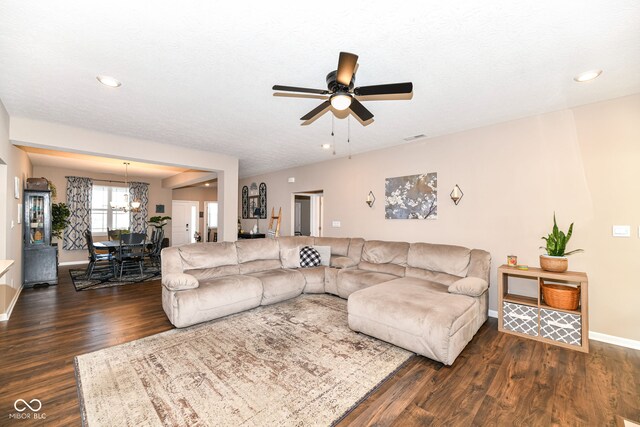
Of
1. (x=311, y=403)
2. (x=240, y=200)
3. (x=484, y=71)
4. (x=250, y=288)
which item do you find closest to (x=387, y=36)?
(x=484, y=71)

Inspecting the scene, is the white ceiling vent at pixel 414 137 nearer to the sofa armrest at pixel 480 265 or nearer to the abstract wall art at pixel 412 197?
the abstract wall art at pixel 412 197

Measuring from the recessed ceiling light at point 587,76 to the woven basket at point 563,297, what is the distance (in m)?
2.12

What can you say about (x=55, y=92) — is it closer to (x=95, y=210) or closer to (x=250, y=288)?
(x=250, y=288)

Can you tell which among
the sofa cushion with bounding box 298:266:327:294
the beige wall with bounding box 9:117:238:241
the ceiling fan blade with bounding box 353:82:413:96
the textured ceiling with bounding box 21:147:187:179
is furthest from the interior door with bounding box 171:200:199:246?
the ceiling fan blade with bounding box 353:82:413:96

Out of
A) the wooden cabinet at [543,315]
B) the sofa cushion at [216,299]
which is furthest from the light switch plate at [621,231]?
the sofa cushion at [216,299]

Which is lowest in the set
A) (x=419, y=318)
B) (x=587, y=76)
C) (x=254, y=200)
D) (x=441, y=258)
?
(x=419, y=318)

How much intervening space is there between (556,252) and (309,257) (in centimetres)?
346

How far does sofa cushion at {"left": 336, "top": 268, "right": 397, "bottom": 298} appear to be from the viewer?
13.1 feet

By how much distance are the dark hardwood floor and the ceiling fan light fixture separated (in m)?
2.32

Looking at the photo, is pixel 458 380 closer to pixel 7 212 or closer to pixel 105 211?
pixel 7 212

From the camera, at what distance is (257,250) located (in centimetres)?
459

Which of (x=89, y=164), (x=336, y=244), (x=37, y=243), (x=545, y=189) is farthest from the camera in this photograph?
(x=89, y=164)

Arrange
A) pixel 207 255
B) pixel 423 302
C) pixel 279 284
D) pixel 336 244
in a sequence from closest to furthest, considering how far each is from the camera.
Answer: pixel 423 302, pixel 207 255, pixel 279 284, pixel 336 244

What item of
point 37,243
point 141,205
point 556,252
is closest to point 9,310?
point 37,243
